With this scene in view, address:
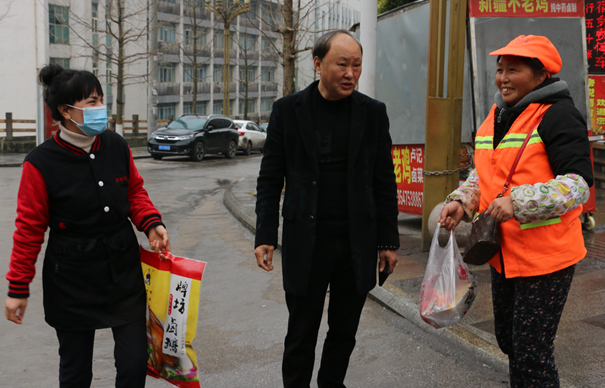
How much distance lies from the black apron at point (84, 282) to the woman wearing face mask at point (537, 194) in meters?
1.59

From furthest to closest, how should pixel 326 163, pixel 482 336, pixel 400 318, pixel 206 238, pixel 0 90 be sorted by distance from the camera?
1. pixel 0 90
2. pixel 206 238
3. pixel 400 318
4. pixel 482 336
5. pixel 326 163

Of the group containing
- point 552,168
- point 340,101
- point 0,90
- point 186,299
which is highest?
point 0,90

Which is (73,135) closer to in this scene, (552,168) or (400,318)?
(552,168)

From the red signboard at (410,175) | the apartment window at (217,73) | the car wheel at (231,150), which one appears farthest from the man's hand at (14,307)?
the apartment window at (217,73)

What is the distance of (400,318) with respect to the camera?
4.72 meters

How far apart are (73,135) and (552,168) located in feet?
6.49

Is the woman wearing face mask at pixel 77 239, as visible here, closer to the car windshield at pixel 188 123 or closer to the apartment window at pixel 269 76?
the car windshield at pixel 188 123

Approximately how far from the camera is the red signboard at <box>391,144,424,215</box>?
7.55 metres

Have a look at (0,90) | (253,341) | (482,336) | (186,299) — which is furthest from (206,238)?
(0,90)

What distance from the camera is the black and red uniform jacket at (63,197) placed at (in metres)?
2.47

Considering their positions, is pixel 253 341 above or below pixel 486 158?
below

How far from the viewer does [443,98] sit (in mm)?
6188

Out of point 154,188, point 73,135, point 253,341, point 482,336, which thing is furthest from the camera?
point 154,188

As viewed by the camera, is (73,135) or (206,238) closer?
(73,135)
